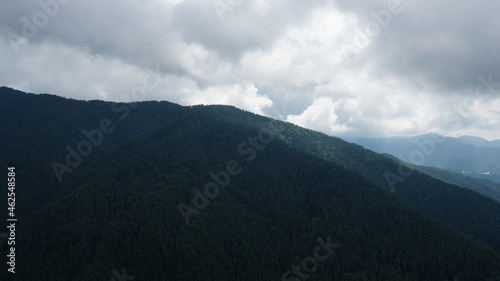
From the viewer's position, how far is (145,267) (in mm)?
178125

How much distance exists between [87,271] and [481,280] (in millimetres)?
210912

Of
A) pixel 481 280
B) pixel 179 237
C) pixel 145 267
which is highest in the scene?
pixel 179 237

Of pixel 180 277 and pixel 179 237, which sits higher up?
pixel 179 237

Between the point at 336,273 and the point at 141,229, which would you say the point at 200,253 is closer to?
the point at 141,229

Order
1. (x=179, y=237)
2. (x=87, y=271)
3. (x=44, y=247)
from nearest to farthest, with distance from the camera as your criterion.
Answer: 1. (x=87, y=271)
2. (x=44, y=247)
3. (x=179, y=237)

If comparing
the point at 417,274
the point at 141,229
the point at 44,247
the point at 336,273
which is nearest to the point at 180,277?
the point at 141,229

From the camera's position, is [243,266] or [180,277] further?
[243,266]

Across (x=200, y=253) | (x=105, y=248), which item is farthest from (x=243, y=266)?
(x=105, y=248)

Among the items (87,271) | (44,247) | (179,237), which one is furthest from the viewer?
(179,237)

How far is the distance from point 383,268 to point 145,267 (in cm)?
13657

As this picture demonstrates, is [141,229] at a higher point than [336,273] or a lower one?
higher

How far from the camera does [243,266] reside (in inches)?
7825

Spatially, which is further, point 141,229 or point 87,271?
point 141,229

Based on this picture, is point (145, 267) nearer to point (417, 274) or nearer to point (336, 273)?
point (336, 273)
